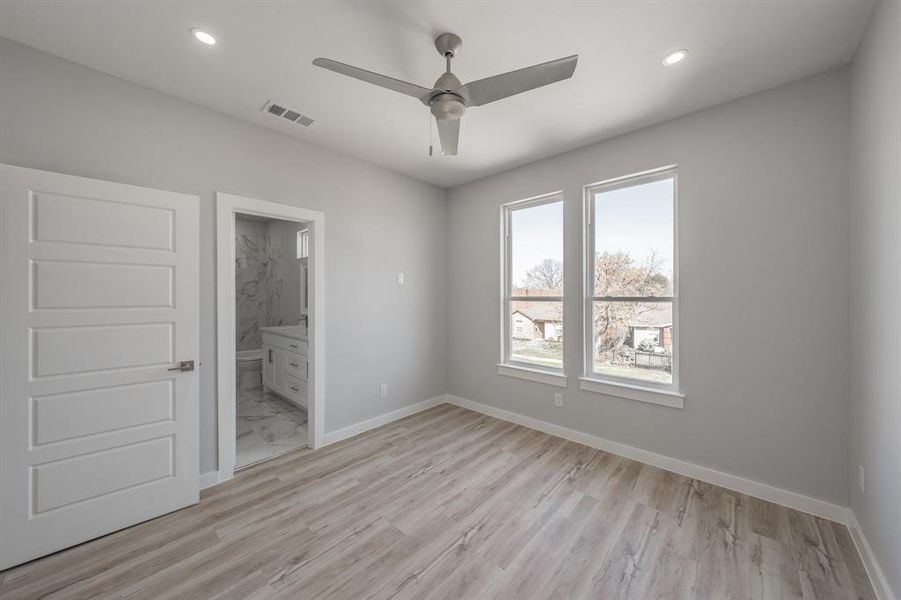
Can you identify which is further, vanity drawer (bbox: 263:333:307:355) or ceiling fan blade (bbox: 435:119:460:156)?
vanity drawer (bbox: 263:333:307:355)

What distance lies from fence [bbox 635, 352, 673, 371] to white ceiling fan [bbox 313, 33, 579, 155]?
2.31 meters

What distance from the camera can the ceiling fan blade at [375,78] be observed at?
58.8 inches

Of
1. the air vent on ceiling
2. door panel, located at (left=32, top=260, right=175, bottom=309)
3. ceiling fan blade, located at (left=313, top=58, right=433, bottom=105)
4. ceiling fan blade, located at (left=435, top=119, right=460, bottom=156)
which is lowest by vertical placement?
door panel, located at (left=32, top=260, right=175, bottom=309)

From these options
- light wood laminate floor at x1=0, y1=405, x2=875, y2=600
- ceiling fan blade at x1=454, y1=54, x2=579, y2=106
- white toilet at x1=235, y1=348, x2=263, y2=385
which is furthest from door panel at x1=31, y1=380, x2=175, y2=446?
white toilet at x1=235, y1=348, x2=263, y2=385

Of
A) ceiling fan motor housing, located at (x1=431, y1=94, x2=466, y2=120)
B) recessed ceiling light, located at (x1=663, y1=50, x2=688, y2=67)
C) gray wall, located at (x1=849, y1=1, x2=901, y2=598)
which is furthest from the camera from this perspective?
recessed ceiling light, located at (x1=663, y1=50, x2=688, y2=67)

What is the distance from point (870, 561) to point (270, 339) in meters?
5.46

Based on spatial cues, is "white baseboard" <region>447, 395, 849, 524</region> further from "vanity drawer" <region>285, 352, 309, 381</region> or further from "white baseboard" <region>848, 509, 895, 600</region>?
"vanity drawer" <region>285, 352, 309, 381</region>

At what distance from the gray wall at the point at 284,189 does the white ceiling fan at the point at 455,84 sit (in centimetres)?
161

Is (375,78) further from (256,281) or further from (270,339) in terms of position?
(256,281)

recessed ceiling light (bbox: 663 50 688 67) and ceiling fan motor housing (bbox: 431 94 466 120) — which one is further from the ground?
recessed ceiling light (bbox: 663 50 688 67)

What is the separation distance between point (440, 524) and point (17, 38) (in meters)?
3.61

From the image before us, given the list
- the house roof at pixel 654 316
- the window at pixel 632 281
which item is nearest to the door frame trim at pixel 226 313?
the window at pixel 632 281

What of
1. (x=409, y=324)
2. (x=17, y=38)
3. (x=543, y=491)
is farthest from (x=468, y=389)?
(x=17, y=38)

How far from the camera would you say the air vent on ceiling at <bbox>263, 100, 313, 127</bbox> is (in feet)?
8.15
